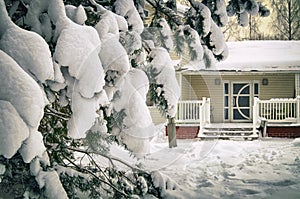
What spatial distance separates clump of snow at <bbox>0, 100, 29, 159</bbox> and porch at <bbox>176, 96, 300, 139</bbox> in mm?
11857

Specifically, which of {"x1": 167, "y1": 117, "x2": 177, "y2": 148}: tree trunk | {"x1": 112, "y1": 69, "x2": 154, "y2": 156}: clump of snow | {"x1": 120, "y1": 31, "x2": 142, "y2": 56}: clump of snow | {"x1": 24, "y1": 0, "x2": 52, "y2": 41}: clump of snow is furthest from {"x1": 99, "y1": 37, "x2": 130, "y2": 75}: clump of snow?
{"x1": 167, "y1": 117, "x2": 177, "y2": 148}: tree trunk

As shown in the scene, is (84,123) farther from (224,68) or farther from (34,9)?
(224,68)

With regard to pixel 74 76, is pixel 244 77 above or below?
below

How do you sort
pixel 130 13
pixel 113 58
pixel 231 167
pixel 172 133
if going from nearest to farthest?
pixel 113 58
pixel 130 13
pixel 231 167
pixel 172 133

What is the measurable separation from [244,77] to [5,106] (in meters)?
14.8

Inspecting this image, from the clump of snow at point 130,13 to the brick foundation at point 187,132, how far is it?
10908 mm

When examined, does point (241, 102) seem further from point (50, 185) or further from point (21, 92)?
point (21, 92)

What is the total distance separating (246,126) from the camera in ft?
47.4

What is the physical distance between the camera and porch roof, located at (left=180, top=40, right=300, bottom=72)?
48.4 ft

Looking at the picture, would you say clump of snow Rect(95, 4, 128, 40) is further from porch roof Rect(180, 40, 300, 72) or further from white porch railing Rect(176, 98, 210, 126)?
porch roof Rect(180, 40, 300, 72)

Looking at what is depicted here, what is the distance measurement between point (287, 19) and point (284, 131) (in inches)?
358

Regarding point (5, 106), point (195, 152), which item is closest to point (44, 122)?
point (5, 106)

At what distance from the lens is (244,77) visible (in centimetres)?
1594

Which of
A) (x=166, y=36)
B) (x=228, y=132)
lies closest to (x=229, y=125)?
(x=228, y=132)
